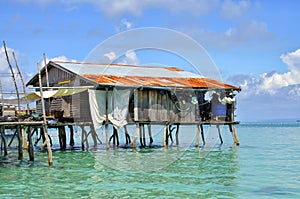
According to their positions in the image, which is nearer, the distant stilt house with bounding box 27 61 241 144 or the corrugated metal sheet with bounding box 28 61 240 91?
the distant stilt house with bounding box 27 61 241 144

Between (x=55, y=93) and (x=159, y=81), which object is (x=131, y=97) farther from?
(x=55, y=93)

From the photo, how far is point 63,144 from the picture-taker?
24656mm

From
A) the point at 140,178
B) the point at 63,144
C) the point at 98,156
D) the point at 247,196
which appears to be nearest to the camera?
the point at 247,196

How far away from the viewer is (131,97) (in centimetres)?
2284

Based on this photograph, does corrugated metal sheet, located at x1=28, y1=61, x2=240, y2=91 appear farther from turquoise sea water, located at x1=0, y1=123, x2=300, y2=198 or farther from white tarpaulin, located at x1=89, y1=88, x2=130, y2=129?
turquoise sea water, located at x1=0, y1=123, x2=300, y2=198

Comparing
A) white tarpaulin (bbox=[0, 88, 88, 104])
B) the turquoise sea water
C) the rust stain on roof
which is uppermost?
the rust stain on roof

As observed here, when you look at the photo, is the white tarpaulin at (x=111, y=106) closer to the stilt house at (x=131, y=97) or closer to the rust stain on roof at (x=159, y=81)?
the stilt house at (x=131, y=97)

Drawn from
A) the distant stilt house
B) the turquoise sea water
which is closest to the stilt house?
the distant stilt house

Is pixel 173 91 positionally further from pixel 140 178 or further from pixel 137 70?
pixel 140 178

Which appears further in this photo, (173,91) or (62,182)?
(173,91)

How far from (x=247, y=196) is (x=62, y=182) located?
5515 mm

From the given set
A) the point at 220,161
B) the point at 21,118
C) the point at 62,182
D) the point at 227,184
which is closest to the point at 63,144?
the point at 21,118

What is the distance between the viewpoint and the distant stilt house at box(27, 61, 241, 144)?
2203 centimetres

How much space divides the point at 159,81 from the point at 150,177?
10.1 m
